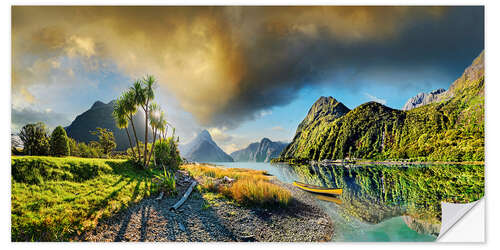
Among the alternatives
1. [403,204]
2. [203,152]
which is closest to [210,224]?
[403,204]

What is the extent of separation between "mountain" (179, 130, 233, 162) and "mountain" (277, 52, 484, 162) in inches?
136

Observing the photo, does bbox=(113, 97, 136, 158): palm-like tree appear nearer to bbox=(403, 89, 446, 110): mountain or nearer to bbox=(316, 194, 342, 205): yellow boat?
bbox=(316, 194, 342, 205): yellow boat

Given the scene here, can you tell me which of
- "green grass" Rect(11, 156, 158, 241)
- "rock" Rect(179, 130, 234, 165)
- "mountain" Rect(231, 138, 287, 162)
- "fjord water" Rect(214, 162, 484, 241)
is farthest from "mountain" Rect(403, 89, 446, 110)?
"green grass" Rect(11, 156, 158, 241)

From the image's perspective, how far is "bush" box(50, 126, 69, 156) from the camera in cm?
404

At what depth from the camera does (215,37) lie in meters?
4.41

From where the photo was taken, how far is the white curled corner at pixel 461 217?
137 inches

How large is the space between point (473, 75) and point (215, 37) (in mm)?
6416

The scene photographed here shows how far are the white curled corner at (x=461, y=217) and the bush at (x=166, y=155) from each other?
10064mm

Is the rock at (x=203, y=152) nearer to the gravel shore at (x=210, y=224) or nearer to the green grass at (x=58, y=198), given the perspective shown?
the gravel shore at (x=210, y=224)

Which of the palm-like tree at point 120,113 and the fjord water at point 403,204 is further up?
the palm-like tree at point 120,113

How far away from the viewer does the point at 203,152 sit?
29.2ft

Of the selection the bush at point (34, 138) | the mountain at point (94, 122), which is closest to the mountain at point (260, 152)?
the mountain at point (94, 122)
